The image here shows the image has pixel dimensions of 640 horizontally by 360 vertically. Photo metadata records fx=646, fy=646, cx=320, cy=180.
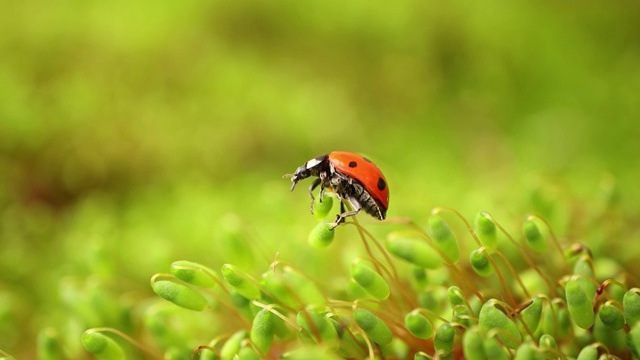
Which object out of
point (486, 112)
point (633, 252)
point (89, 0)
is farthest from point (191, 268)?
point (89, 0)

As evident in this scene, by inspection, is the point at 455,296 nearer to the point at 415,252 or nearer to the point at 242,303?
the point at 415,252

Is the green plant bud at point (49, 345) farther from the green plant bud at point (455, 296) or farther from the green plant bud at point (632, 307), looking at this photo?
the green plant bud at point (632, 307)

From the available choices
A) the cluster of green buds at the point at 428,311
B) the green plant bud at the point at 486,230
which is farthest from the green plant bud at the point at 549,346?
the green plant bud at the point at 486,230

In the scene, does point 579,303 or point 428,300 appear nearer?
point 579,303

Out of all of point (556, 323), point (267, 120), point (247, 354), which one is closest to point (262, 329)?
point (247, 354)

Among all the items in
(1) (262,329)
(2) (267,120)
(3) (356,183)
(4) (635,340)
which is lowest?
(4) (635,340)

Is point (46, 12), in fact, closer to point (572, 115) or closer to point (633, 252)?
point (572, 115)
